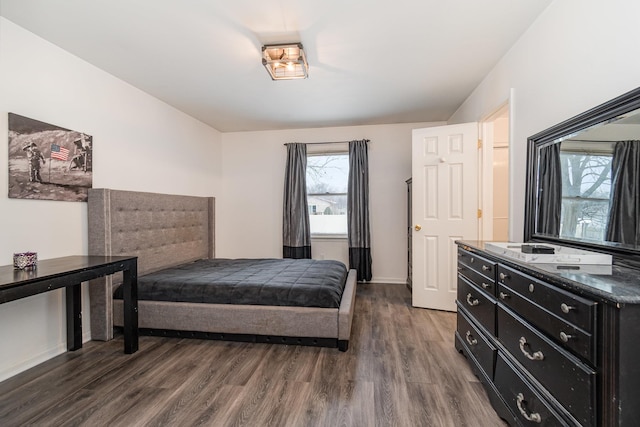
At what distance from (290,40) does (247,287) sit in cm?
208

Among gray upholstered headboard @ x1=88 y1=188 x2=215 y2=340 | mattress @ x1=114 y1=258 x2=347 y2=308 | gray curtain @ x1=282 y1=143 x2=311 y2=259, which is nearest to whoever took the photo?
mattress @ x1=114 y1=258 x2=347 y2=308

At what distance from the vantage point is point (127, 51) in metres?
2.38

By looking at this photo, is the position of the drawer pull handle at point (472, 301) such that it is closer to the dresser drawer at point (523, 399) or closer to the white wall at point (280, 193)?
the dresser drawer at point (523, 399)

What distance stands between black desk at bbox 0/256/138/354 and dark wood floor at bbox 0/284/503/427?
0.20 m

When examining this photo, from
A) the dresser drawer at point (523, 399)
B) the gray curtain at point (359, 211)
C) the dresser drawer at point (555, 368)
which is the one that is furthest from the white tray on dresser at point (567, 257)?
the gray curtain at point (359, 211)

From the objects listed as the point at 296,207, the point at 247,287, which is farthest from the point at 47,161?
the point at 296,207

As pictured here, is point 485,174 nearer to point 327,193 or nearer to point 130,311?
point 327,193

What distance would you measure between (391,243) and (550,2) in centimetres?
320

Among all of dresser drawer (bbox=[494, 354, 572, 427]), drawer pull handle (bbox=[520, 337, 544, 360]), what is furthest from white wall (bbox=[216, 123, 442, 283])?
drawer pull handle (bbox=[520, 337, 544, 360])

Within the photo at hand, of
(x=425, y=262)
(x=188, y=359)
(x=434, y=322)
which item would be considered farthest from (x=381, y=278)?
(x=188, y=359)

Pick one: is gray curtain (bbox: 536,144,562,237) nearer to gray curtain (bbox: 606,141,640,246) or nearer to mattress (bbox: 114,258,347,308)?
gray curtain (bbox: 606,141,640,246)

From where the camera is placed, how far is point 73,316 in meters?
2.33

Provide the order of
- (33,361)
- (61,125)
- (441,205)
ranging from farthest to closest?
(441,205) < (61,125) < (33,361)

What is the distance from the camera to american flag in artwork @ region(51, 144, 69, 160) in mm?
2260
